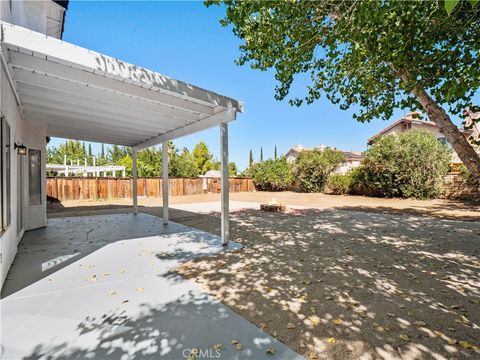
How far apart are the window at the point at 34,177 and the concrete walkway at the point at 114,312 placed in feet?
8.74

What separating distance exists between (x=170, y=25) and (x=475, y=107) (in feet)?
23.4

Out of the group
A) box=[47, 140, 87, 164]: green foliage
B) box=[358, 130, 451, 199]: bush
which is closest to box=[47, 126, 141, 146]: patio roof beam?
box=[358, 130, 451, 199]: bush

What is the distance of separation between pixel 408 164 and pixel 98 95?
16488 mm

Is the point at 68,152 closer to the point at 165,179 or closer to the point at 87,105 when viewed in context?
the point at 165,179

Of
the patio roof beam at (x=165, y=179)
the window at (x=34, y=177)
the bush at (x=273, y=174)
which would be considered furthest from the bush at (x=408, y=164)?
the window at (x=34, y=177)

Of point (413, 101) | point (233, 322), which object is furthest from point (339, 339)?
point (413, 101)

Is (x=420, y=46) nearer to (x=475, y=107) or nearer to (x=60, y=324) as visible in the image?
(x=475, y=107)

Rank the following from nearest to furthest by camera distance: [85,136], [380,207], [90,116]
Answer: [90,116] < [85,136] < [380,207]

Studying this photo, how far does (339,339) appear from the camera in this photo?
2248 millimetres

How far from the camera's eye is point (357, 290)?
3.24 m

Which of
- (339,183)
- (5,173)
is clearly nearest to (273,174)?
(339,183)

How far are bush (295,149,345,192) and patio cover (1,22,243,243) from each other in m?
16.6

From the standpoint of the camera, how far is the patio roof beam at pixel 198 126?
16.1 feet

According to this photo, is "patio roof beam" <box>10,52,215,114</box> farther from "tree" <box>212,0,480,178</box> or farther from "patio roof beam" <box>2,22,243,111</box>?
"tree" <box>212,0,480,178</box>
